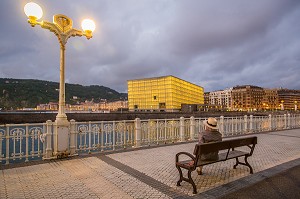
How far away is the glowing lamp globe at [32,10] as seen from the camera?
6910 mm

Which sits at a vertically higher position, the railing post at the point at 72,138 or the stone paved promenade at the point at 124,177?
the railing post at the point at 72,138

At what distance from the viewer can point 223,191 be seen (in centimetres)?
452

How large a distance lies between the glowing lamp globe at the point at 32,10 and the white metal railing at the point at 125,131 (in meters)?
3.55

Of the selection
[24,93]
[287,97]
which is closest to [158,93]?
[24,93]

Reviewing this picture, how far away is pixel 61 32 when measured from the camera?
786cm

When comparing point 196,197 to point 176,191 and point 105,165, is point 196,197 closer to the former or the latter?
point 176,191

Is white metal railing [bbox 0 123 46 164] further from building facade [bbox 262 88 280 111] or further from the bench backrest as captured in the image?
building facade [bbox 262 88 280 111]

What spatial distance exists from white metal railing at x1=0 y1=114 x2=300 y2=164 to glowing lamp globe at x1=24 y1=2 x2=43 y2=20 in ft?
11.7

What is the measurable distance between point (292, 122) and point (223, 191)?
19.6 metres

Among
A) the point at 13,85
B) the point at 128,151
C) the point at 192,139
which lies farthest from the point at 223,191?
the point at 13,85

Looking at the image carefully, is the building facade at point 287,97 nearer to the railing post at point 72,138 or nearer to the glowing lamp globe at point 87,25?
the glowing lamp globe at point 87,25

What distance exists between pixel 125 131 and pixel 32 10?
223 inches

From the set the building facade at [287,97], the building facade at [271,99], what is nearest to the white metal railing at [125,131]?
the building facade at [271,99]

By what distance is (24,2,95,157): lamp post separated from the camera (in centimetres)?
699
